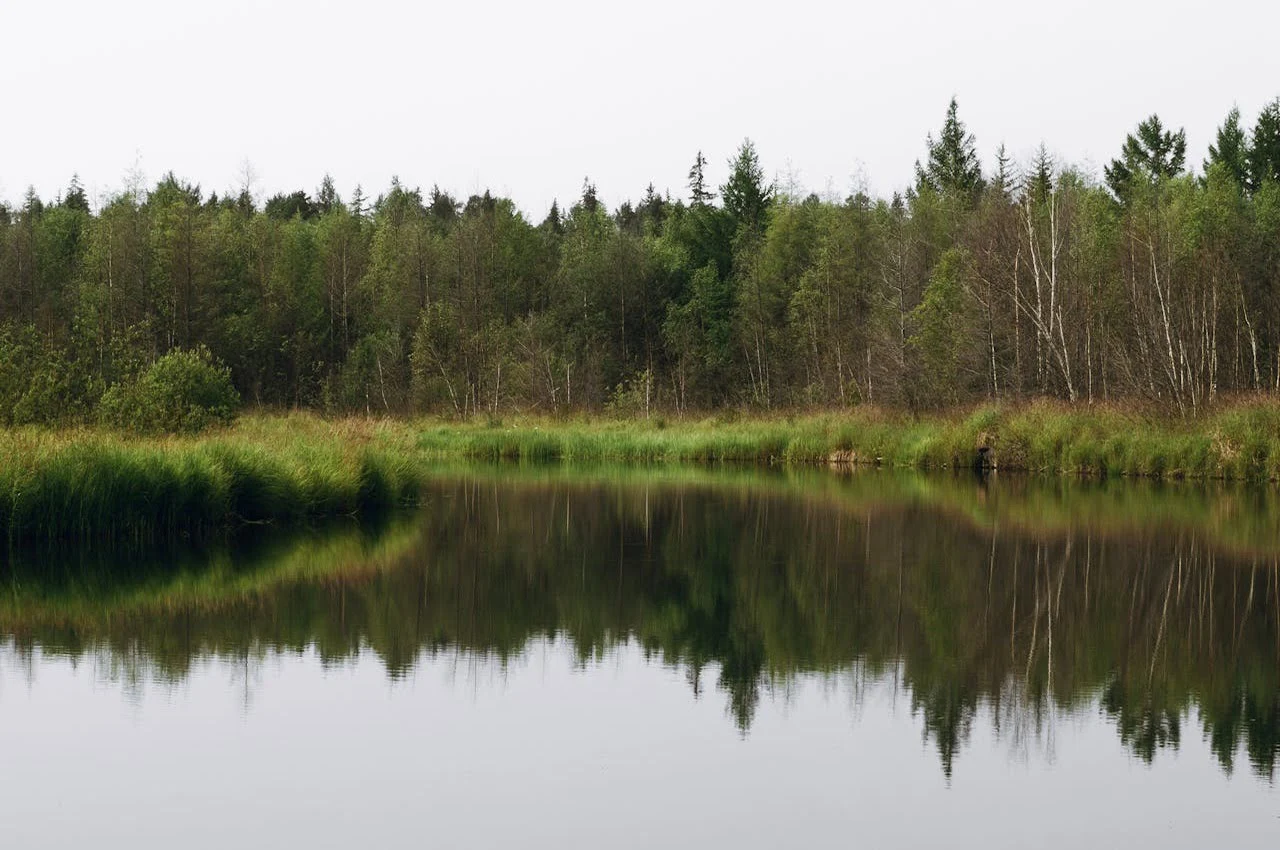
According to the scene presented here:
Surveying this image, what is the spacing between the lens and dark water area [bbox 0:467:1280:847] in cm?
732

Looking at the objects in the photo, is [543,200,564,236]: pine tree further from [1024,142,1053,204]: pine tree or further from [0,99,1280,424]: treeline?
[1024,142,1053,204]: pine tree

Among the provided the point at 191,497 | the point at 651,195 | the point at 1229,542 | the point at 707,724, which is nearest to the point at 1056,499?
the point at 1229,542

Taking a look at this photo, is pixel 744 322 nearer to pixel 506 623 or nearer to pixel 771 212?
pixel 771 212

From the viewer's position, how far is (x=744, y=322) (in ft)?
199

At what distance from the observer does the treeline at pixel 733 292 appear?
40281 mm

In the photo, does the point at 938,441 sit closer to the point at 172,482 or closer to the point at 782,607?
the point at 172,482

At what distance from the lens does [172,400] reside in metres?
23.5

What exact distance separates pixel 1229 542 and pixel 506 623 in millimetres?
10728

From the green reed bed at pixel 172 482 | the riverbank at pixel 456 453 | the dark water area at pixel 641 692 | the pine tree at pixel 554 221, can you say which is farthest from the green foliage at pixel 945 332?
the pine tree at pixel 554 221

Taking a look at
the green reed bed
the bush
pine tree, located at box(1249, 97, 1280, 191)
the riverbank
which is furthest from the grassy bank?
pine tree, located at box(1249, 97, 1280, 191)

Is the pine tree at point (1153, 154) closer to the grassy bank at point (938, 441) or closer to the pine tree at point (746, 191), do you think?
the pine tree at point (746, 191)

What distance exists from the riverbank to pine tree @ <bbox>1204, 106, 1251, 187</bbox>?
36034mm

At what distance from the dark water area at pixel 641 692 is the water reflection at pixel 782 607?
5 cm

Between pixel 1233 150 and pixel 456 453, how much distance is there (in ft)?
151
